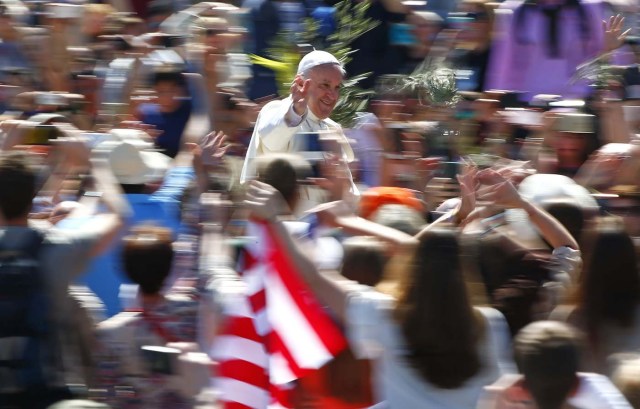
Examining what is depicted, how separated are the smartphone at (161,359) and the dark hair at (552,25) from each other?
4.29 metres

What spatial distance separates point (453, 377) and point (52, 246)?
1346 mm

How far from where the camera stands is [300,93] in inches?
269

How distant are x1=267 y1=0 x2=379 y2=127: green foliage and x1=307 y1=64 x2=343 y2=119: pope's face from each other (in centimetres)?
93

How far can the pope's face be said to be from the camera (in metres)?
6.83

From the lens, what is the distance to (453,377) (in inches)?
163

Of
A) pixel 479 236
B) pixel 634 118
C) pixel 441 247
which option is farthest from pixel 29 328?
pixel 634 118

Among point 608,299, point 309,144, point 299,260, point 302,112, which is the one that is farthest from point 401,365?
point 302,112

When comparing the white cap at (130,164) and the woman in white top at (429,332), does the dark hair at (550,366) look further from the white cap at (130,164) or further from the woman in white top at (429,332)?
the white cap at (130,164)

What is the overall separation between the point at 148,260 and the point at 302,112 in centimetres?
249

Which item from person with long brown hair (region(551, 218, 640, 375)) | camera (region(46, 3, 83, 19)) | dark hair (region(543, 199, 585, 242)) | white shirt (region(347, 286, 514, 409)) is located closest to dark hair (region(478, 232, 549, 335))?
person with long brown hair (region(551, 218, 640, 375))

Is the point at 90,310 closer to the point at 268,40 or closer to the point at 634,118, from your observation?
the point at 634,118

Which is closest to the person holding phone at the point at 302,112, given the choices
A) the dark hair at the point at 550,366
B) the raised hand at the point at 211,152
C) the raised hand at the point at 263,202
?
the raised hand at the point at 211,152

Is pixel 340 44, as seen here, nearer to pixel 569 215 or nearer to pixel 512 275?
pixel 569 215

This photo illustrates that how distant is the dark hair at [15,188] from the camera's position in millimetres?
4332
